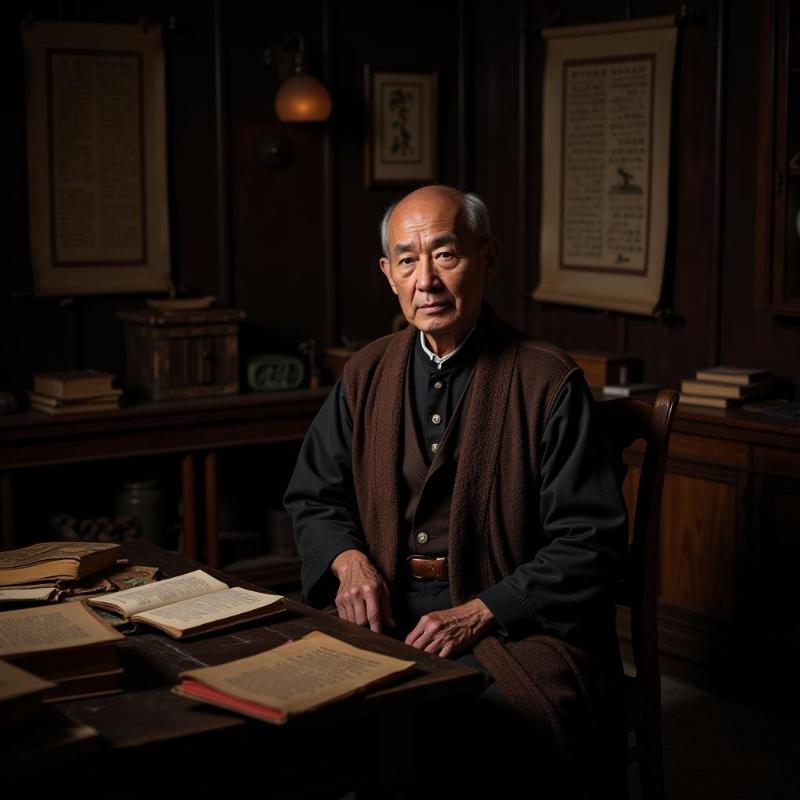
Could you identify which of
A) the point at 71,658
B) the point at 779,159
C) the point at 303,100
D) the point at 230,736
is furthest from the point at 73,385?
the point at 230,736

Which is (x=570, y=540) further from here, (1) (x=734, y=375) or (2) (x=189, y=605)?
(1) (x=734, y=375)

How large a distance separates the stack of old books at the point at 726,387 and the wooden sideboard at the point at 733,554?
0.07 meters

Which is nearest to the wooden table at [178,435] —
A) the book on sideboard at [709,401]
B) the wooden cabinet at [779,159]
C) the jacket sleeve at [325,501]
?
the book on sideboard at [709,401]

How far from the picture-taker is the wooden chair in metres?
2.82

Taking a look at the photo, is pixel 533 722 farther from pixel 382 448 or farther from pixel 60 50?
pixel 60 50

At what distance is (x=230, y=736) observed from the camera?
1808mm

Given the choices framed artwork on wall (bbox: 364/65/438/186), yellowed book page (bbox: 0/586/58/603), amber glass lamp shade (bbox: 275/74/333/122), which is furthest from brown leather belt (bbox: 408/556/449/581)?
framed artwork on wall (bbox: 364/65/438/186)

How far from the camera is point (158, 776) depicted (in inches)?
69.9

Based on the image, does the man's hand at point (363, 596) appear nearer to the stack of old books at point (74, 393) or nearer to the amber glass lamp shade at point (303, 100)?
the stack of old books at point (74, 393)

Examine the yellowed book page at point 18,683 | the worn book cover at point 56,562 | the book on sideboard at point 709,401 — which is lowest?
the worn book cover at point 56,562

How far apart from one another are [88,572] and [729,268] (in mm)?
2831

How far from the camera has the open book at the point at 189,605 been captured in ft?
7.35

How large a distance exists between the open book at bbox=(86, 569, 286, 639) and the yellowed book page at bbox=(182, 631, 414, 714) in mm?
211

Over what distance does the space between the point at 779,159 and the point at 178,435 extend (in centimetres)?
237
